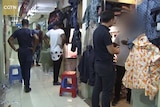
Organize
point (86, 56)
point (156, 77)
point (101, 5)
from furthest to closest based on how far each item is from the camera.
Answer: point (86, 56) → point (101, 5) → point (156, 77)

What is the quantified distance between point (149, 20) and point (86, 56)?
161 centimetres

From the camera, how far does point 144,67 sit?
2455 mm

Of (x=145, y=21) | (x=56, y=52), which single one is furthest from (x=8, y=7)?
(x=145, y=21)

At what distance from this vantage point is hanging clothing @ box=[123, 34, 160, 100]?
2.35 meters

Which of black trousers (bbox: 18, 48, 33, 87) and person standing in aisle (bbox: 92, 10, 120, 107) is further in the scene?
black trousers (bbox: 18, 48, 33, 87)

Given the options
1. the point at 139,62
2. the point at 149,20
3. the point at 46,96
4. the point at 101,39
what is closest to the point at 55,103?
the point at 46,96

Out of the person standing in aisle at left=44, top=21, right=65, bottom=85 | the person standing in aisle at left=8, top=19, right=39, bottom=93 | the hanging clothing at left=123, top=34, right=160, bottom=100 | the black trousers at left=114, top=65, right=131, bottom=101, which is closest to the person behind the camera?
the hanging clothing at left=123, top=34, right=160, bottom=100

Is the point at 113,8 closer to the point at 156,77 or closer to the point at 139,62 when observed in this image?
the point at 139,62

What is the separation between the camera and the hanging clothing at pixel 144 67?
2352 millimetres

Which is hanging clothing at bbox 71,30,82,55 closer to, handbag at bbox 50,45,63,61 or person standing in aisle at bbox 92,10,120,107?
handbag at bbox 50,45,63,61

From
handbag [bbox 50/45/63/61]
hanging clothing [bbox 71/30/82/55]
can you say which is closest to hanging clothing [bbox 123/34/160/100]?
hanging clothing [bbox 71/30/82/55]

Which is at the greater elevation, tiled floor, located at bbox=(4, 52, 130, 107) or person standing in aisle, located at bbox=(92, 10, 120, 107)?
person standing in aisle, located at bbox=(92, 10, 120, 107)

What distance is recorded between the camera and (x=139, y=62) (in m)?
2.51

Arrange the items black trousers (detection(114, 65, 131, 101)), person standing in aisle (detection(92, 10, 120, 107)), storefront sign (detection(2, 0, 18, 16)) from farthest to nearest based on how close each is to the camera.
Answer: storefront sign (detection(2, 0, 18, 16))
black trousers (detection(114, 65, 131, 101))
person standing in aisle (detection(92, 10, 120, 107))
